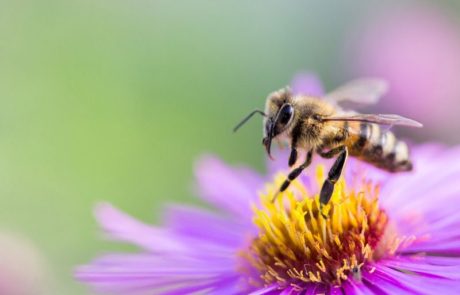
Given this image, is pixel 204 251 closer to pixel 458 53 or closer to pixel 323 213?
pixel 323 213

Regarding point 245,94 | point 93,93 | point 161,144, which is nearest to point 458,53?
point 245,94

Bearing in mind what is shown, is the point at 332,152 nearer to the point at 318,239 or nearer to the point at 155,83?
the point at 318,239

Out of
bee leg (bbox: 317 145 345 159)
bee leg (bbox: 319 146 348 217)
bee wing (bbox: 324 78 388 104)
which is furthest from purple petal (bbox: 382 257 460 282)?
bee wing (bbox: 324 78 388 104)

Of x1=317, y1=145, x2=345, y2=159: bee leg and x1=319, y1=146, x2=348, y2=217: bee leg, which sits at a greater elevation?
x1=317, y1=145, x2=345, y2=159: bee leg

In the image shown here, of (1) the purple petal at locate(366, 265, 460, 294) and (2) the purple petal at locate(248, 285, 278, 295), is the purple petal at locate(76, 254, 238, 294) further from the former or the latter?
(1) the purple petal at locate(366, 265, 460, 294)

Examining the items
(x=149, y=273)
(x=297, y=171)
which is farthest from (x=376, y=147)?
(x=149, y=273)

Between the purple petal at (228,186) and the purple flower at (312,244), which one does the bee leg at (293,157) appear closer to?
the purple flower at (312,244)
